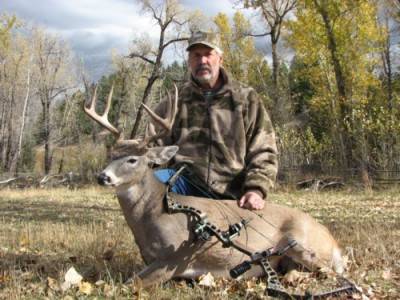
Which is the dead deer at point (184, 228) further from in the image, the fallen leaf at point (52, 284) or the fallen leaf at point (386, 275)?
the fallen leaf at point (52, 284)

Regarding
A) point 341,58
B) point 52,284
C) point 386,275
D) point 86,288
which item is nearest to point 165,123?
point 86,288

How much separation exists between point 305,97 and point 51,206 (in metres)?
27.4

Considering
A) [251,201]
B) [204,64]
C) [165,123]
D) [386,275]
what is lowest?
[386,275]

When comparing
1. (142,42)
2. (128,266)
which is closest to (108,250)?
(128,266)

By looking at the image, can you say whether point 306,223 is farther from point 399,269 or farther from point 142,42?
point 142,42

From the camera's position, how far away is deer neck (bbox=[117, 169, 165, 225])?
4609mm

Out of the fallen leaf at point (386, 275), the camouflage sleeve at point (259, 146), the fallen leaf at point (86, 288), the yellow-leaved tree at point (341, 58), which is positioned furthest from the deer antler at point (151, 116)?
the yellow-leaved tree at point (341, 58)

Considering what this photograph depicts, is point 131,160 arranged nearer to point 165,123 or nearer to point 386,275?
point 165,123

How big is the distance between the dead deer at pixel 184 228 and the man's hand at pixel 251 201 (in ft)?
0.17

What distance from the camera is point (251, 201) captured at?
15.8ft

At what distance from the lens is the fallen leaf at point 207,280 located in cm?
445

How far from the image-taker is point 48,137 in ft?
129

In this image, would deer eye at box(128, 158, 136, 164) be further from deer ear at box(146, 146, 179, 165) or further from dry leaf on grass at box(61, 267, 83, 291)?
dry leaf on grass at box(61, 267, 83, 291)

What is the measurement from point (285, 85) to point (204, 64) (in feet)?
92.9
